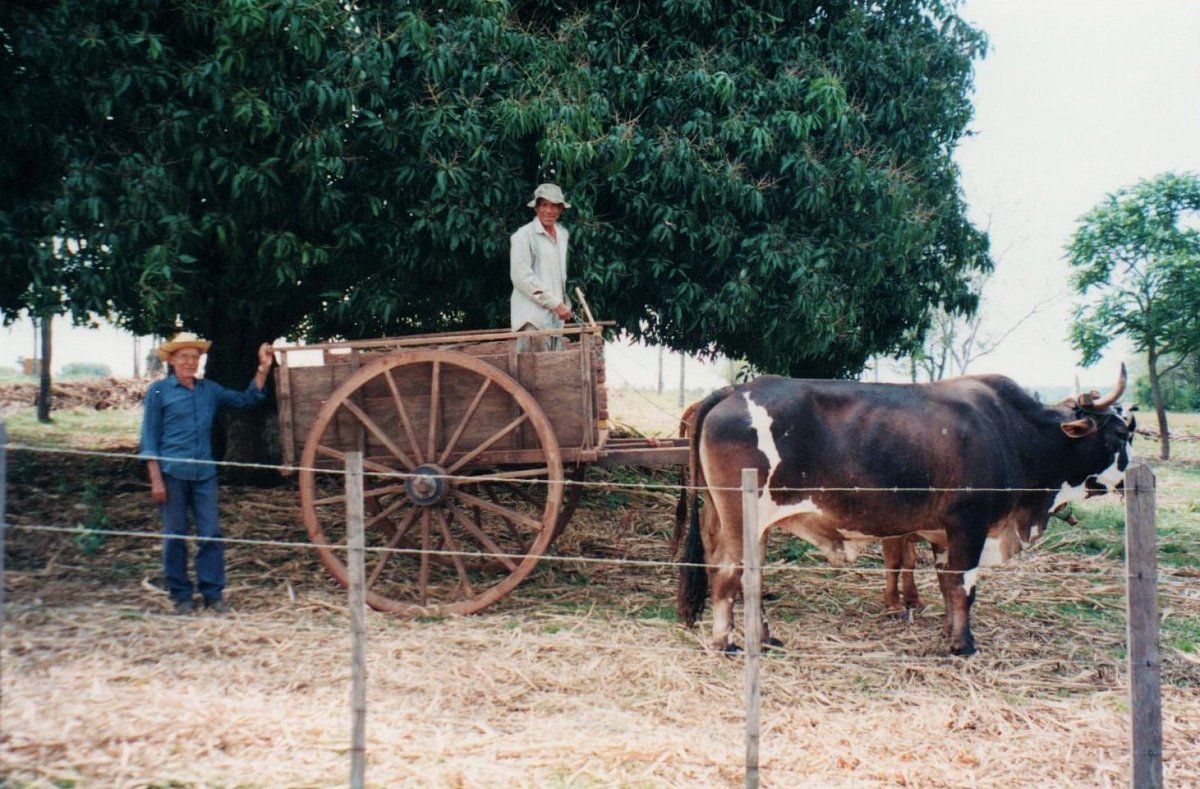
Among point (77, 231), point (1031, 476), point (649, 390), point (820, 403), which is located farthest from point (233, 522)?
point (649, 390)

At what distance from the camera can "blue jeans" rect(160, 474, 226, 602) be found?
596 centimetres

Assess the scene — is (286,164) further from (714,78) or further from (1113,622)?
(1113,622)

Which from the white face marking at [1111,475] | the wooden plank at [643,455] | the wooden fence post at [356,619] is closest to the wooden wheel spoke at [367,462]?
the wooden plank at [643,455]

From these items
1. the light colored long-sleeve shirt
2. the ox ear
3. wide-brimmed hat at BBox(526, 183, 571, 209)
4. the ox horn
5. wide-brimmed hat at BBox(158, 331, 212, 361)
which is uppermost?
wide-brimmed hat at BBox(526, 183, 571, 209)

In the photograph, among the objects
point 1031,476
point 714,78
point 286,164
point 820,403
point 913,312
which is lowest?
point 1031,476

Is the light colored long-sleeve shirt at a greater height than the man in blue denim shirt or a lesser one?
greater

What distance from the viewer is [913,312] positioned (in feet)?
29.9

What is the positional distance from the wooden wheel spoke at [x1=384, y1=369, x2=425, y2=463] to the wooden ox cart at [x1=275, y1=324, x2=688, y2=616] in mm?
10

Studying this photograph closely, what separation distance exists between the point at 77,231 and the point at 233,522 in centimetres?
276

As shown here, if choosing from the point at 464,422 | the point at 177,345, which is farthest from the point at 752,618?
the point at 177,345

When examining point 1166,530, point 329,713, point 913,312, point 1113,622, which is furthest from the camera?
point 1166,530

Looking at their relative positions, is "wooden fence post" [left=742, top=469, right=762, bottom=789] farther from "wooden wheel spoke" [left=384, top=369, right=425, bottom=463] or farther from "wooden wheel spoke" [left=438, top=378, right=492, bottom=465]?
"wooden wheel spoke" [left=384, top=369, right=425, bottom=463]

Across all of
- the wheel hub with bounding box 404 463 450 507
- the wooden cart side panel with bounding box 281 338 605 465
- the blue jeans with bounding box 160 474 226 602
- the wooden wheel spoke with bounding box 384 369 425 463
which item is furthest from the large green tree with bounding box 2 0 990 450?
the wheel hub with bounding box 404 463 450 507

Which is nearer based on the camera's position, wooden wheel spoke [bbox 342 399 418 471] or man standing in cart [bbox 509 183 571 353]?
wooden wheel spoke [bbox 342 399 418 471]
